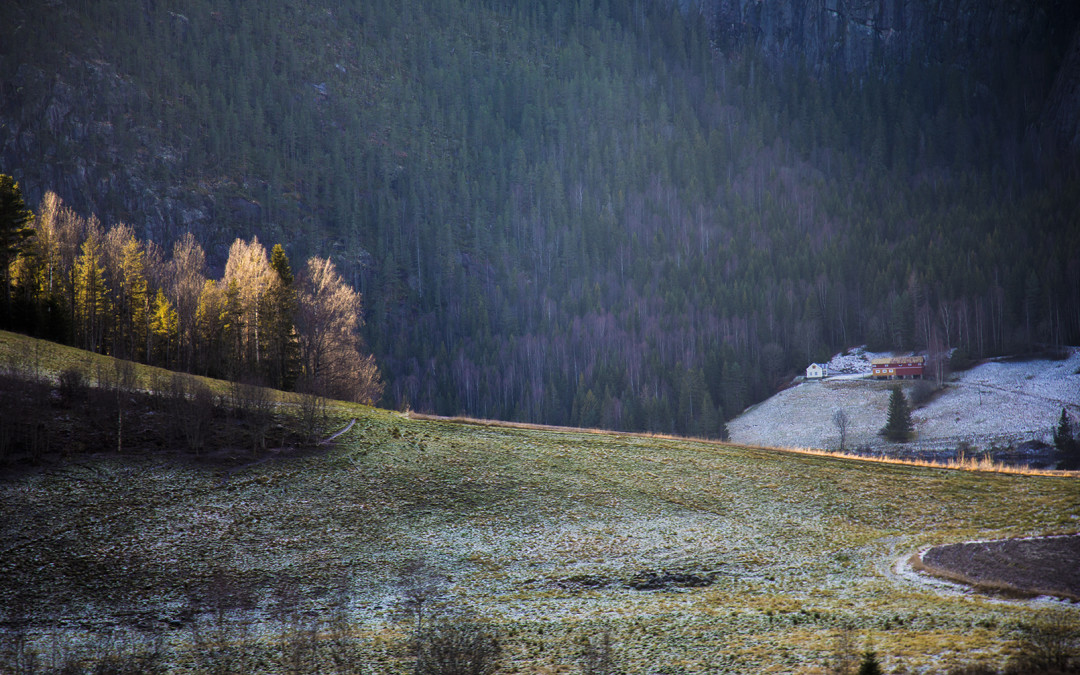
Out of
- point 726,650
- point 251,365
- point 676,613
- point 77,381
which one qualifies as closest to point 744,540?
point 676,613

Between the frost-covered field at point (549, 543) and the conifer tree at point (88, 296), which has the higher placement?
the conifer tree at point (88, 296)

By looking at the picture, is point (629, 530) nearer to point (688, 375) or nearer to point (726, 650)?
point (726, 650)

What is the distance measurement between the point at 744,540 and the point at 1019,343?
17460 cm

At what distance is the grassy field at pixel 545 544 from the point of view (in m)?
24.8

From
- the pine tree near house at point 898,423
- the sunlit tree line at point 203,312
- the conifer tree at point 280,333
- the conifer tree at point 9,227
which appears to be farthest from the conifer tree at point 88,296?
the pine tree near house at point 898,423

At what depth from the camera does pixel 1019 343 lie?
178 m

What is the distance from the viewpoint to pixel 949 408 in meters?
144

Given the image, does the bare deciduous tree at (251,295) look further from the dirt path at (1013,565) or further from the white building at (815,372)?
the white building at (815,372)

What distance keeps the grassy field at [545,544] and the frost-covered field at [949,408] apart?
322ft

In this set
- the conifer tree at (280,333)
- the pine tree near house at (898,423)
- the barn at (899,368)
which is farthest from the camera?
the barn at (899,368)

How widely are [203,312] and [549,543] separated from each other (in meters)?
63.3

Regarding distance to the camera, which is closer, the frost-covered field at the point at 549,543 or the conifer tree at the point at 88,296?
the frost-covered field at the point at 549,543

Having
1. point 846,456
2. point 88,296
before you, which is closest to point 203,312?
point 88,296

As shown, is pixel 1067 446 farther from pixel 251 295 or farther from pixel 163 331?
pixel 163 331
